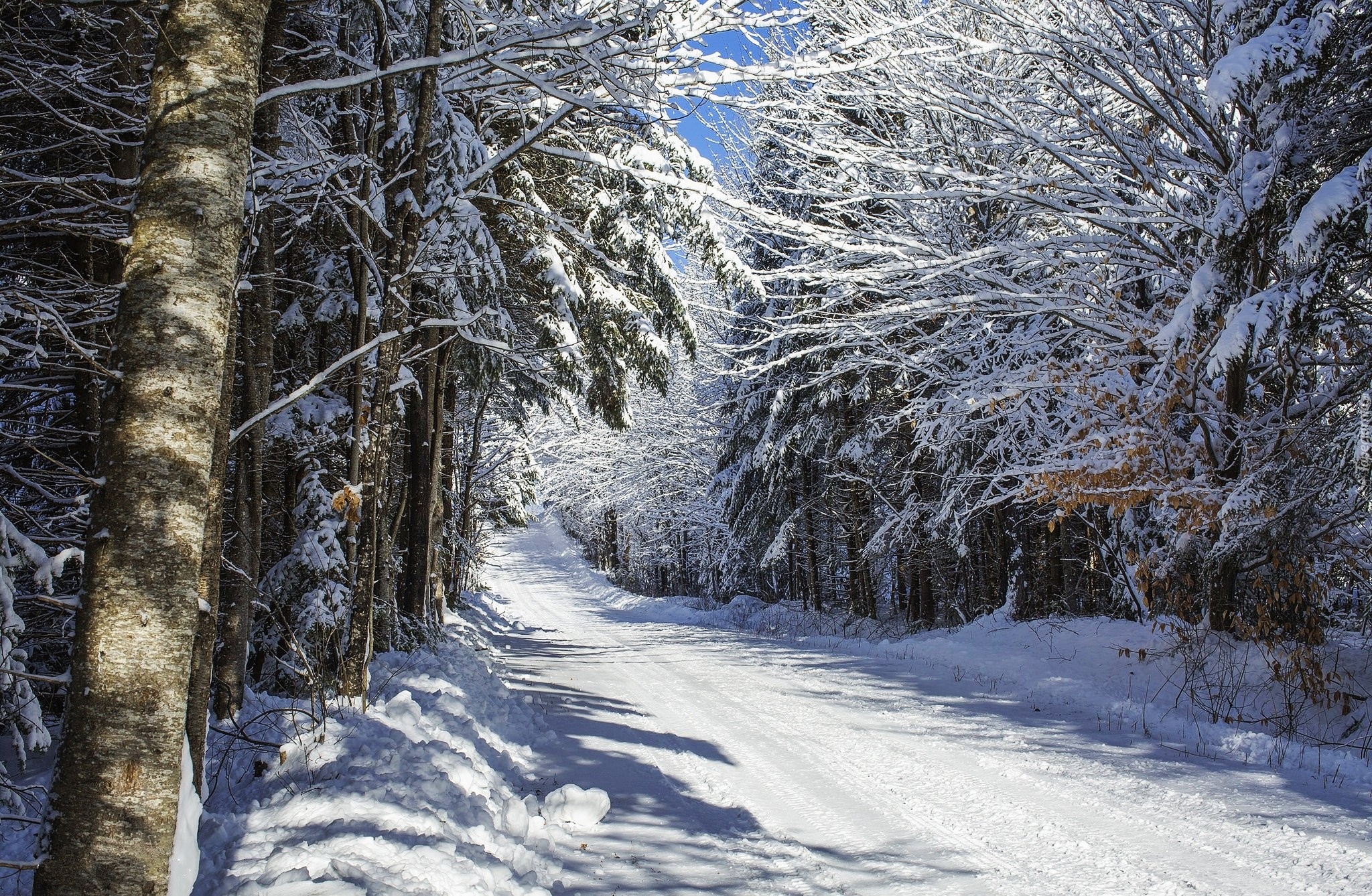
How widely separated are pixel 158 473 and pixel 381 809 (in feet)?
7.13

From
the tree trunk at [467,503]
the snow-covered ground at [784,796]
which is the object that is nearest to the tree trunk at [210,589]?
the snow-covered ground at [784,796]

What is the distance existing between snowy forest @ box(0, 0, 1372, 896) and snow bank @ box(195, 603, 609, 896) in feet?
0.84

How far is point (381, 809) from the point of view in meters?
3.60

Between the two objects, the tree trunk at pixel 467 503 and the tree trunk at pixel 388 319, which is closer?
the tree trunk at pixel 388 319

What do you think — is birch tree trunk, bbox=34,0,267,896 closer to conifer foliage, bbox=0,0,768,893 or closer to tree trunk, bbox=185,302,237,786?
conifer foliage, bbox=0,0,768,893

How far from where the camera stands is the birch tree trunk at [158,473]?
76.0 inches

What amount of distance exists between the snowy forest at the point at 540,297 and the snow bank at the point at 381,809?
10.1 inches

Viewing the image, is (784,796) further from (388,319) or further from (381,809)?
(388,319)

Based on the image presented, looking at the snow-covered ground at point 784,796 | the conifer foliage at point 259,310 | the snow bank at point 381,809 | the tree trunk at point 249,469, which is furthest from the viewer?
the tree trunk at point 249,469

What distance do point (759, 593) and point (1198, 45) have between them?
2347 cm

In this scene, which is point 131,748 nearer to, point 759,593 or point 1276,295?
point 1276,295

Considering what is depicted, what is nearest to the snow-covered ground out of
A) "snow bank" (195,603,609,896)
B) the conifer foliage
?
"snow bank" (195,603,609,896)

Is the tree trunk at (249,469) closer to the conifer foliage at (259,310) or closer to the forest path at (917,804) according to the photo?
the conifer foliage at (259,310)

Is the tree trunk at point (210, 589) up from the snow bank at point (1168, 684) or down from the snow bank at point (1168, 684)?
up
